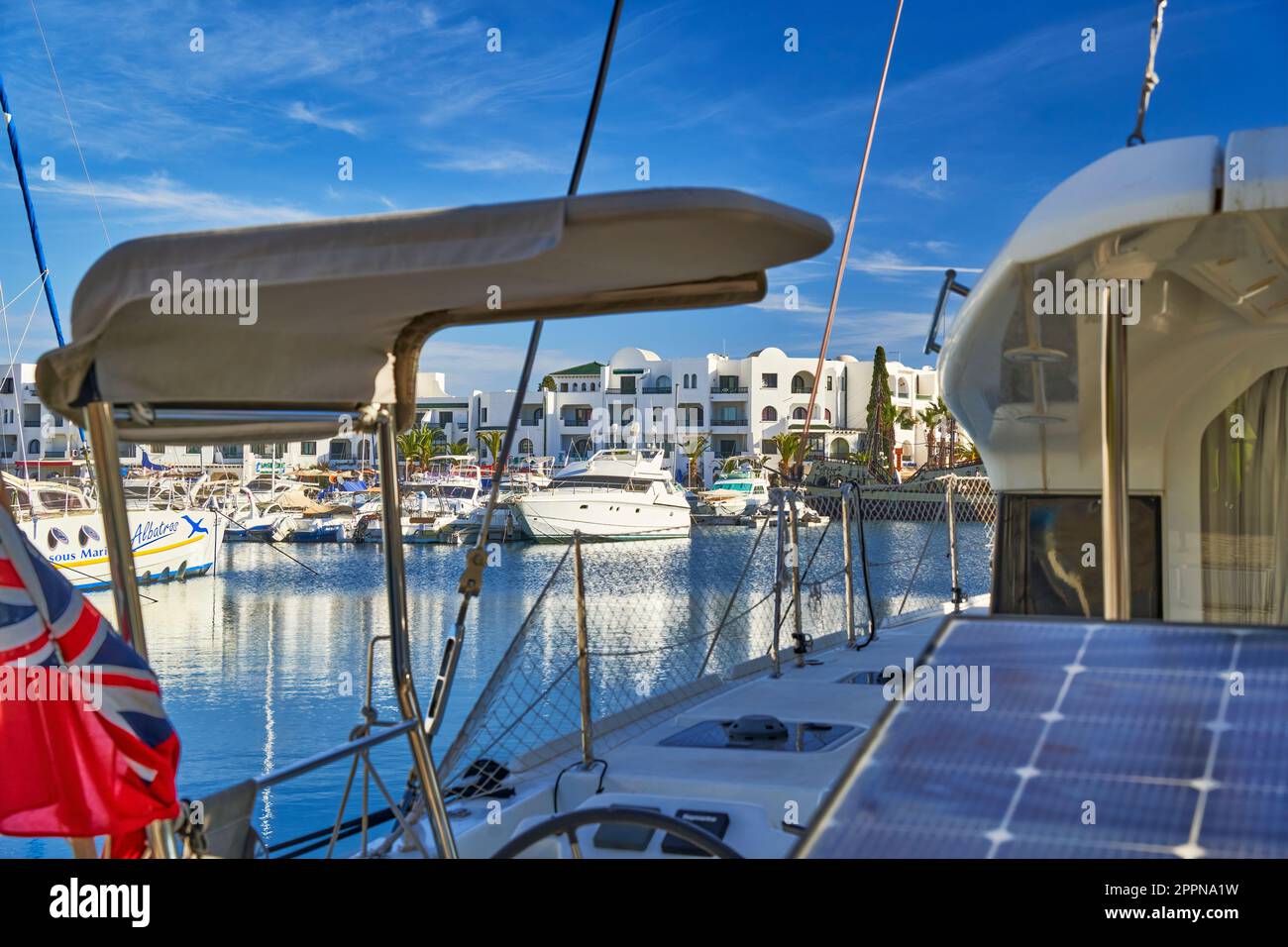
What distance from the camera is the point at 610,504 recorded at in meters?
43.9

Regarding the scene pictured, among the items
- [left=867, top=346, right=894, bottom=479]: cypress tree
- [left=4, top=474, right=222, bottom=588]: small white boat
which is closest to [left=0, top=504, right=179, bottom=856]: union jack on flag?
[left=4, top=474, right=222, bottom=588]: small white boat

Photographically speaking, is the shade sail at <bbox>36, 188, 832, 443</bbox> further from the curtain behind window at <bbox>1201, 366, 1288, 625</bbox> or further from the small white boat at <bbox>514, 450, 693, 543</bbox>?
the small white boat at <bbox>514, 450, 693, 543</bbox>

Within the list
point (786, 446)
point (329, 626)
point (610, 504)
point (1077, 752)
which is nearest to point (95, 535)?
point (329, 626)

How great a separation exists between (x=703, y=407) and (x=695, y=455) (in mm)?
4579

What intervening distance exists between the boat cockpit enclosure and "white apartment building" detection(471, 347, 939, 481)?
212 feet

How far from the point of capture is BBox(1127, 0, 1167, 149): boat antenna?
14.5 feet

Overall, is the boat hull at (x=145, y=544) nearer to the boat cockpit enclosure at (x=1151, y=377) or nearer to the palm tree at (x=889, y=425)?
the boat cockpit enclosure at (x=1151, y=377)

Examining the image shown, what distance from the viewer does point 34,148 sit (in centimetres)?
1108

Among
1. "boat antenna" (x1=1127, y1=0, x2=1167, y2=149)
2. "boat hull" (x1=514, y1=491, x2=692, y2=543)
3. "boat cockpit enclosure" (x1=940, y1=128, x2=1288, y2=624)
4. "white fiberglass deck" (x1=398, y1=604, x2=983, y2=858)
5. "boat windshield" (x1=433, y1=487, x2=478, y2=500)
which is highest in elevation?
"boat antenna" (x1=1127, y1=0, x2=1167, y2=149)

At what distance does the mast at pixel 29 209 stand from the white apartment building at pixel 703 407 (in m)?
60.2
